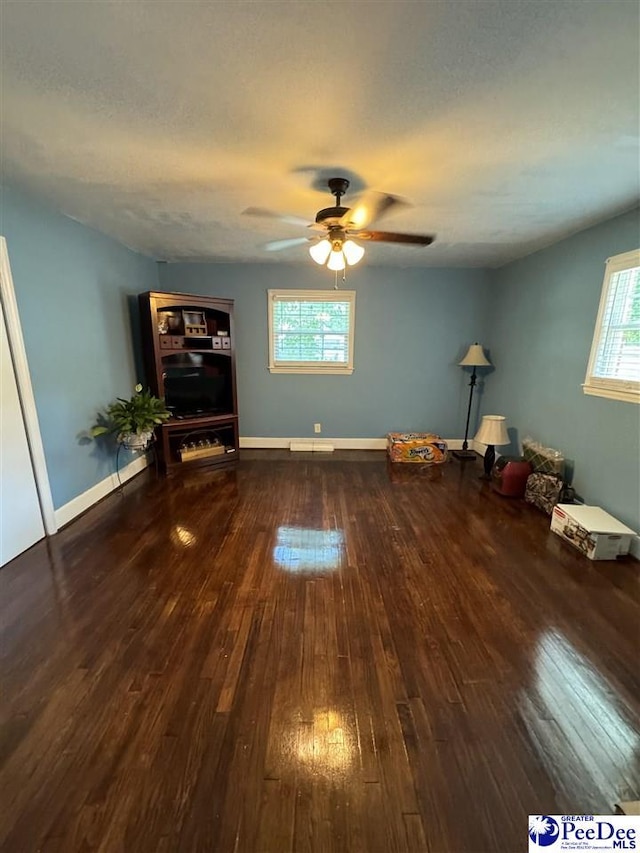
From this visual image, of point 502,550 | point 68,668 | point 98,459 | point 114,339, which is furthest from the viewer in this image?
point 114,339

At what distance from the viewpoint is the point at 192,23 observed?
44.9 inches

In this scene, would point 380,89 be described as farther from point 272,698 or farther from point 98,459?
point 98,459

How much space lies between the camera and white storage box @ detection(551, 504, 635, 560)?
254 centimetres

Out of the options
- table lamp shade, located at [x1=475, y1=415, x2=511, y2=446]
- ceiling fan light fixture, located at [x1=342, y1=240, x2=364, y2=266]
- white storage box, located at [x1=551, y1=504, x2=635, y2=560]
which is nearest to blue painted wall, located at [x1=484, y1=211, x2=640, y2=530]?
white storage box, located at [x1=551, y1=504, x2=635, y2=560]

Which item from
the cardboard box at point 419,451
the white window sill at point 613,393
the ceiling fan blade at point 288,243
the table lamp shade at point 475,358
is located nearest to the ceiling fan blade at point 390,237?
the ceiling fan blade at point 288,243

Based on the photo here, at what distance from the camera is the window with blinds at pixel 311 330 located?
4734mm

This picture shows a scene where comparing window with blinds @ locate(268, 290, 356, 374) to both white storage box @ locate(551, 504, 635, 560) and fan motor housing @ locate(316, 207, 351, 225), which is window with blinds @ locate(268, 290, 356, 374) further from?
white storage box @ locate(551, 504, 635, 560)

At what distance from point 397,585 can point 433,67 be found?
2504 mm

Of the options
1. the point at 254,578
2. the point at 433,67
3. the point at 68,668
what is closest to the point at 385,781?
the point at 254,578

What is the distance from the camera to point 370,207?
103 inches

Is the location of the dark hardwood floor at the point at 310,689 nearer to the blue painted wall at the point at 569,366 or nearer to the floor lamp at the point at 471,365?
the blue painted wall at the point at 569,366

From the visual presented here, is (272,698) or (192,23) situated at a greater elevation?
(192,23)

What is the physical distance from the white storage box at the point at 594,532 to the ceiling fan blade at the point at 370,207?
263cm

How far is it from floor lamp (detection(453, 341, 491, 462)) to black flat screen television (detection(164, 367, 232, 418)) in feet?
10.1
